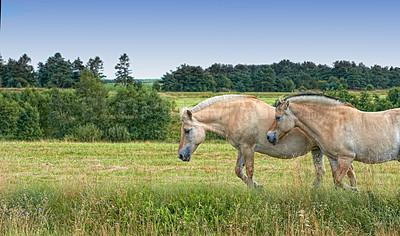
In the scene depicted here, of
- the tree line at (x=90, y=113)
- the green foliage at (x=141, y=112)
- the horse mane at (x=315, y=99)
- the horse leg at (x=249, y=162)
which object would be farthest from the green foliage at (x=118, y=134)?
the horse mane at (x=315, y=99)

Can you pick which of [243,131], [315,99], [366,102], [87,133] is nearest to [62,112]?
[87,133]

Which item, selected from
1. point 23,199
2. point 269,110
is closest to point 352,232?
point 269,110

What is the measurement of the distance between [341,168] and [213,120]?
2614 millimetres

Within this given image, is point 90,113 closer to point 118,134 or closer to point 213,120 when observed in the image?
point 118,134

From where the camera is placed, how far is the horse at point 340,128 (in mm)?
6887

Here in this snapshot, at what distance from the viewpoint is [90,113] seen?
53688 mm

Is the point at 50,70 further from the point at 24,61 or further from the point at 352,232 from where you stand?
the point at 352,232

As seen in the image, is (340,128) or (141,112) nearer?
(340,128)

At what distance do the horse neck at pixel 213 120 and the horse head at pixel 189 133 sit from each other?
0.41 feet

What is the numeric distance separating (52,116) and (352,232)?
53.7 m

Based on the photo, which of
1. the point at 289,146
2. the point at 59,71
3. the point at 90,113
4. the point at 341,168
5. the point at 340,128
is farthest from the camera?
the point at 59,71

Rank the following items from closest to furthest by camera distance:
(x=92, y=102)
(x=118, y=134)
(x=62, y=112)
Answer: (x=118, y=134) → (x=92, y=102) → (x=62, y=112)

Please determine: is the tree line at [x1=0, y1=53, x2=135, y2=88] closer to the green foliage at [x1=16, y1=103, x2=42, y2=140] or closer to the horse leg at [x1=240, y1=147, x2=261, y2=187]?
the green foliage at [x1=16, y1=103, x2=42, y2=140]

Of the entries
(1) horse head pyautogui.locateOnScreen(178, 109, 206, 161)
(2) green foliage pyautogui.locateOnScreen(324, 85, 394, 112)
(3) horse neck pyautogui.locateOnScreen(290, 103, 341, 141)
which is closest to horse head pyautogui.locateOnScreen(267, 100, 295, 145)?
(3) horse neck pyautogui.locateOnScreen(290, 103, 341, 141)
